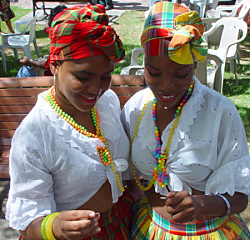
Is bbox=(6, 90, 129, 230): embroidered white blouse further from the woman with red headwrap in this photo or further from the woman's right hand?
the woman's right hand

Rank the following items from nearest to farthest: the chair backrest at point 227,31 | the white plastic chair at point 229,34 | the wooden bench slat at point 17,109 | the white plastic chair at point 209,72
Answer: the wooden bench slat at point 17,109 < the white plastic chair at point 209,72 < the white plastic chair at point 229,34 < the chair backrest at point 227,31

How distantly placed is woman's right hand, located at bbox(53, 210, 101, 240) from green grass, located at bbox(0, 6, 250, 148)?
401 cm

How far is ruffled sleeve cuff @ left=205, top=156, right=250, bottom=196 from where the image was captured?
5.79 feet

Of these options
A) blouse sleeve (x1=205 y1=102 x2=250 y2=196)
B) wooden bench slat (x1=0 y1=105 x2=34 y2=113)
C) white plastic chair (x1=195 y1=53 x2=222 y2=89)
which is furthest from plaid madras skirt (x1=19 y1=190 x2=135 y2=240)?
white plastic chair (x1=195 y1=53 x2=222 y2=89)

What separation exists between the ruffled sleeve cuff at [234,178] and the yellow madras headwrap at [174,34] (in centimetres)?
59

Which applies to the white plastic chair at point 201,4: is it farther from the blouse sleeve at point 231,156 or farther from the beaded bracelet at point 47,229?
the beaded bracelet at point 47,229

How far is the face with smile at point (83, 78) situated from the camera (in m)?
1.57

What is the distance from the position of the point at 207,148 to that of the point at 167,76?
45 centimetres

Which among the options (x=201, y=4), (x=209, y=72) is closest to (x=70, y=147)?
(x=209, y=72)

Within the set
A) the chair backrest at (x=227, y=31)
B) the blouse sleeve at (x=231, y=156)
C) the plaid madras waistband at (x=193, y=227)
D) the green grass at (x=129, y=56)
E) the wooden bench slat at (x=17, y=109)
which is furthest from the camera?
the chair backrest at (x=227, y=31)

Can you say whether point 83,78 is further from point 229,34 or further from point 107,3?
point 107,3

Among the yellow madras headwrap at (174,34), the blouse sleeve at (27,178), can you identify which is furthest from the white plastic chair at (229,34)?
the blouse sleeve at (27,178)

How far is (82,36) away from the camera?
1.53 metres

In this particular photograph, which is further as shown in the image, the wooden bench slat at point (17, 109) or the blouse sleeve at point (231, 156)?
the wooden bench slat at point (17, 109)
